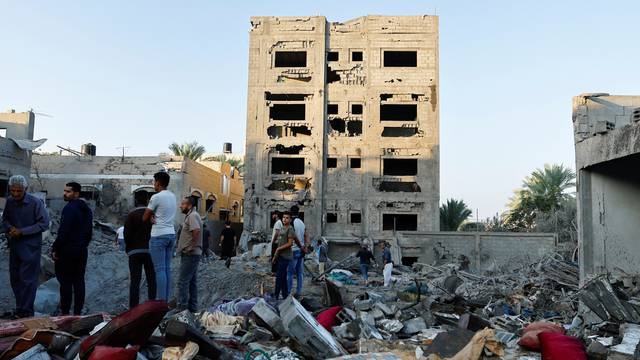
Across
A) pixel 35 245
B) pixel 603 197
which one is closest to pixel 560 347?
pixel 603 197

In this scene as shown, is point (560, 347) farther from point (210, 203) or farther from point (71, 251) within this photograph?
point (210, 203)

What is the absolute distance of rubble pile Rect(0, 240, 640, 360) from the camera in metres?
4.30

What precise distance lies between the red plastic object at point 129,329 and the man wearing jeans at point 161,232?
1.58 meters

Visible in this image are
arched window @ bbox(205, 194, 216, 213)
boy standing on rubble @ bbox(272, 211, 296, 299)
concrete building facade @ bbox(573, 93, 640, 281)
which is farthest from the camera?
arched window @ bbox(205, 194, 216, 213)

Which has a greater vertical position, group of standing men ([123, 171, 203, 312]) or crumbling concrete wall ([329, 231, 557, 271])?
group of standing men ([123, 171, 203, 312])

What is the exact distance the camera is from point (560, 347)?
516 centimetres

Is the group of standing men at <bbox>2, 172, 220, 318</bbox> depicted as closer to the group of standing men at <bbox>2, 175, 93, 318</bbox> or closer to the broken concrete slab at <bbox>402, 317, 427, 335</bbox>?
the group of standing men at <bbox>2, 175, 93, 318</bbox>

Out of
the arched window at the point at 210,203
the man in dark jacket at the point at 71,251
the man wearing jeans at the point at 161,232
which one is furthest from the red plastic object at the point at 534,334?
the arched window at the point at 210,203

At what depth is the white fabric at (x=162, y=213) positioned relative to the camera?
5.96 metres

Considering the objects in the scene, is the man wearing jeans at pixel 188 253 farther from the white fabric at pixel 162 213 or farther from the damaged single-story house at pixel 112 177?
the damaged single-story house at pixel 112 177

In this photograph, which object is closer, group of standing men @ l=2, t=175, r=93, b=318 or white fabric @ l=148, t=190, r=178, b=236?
group of standing men @ l=2, t=175, r=93, b=318

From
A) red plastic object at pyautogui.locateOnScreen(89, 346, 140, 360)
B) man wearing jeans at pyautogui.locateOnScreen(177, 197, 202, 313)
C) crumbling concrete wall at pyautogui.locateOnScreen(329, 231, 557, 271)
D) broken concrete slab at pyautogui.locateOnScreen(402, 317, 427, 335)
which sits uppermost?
man wearing jeans at pyautogui.locateOnScreen(177, 197, 202, 313)

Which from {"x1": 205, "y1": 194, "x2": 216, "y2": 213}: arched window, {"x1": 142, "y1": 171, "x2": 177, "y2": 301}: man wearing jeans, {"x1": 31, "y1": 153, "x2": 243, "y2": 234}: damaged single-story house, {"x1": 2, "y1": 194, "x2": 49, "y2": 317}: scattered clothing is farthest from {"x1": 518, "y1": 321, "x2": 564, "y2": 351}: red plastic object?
{"x1": 205, "y1": 194, "x2": 216, "y2": 213}: arched window

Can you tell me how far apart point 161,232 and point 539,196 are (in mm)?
34349
